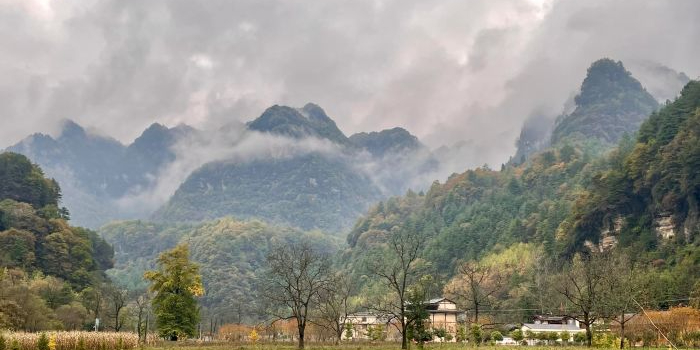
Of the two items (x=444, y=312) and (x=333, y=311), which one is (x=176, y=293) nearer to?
(x=333, y=311)

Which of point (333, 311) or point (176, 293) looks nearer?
point (176, 293)

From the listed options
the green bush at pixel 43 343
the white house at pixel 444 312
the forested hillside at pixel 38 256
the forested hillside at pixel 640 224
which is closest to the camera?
the green bush at pixel 43 343

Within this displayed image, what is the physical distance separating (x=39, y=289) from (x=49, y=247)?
90.9 ft

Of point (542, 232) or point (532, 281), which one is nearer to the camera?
point (532, 281)

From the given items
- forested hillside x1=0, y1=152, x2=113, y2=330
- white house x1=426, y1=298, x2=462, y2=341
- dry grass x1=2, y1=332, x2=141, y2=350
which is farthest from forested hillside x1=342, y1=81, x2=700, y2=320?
forested hillside x1=0, y1=152, x2=113, y2=330

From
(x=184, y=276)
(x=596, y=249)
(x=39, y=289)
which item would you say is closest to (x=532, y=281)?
(x=596, y=249)

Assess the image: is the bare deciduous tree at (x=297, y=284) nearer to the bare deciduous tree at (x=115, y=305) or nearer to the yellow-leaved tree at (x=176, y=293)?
the yellow-leaved tree at (x=176, y=293)

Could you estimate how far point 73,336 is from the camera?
59.7 meters

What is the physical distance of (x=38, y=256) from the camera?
12688cm

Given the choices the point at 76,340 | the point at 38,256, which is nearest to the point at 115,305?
the point at 38,256

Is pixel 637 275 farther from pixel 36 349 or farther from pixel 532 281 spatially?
pixel 36 349

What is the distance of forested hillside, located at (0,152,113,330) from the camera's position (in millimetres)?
84938

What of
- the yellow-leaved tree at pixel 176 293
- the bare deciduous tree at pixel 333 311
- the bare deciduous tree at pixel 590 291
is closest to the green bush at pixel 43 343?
the yellow-leaved tree at pixel 176 293

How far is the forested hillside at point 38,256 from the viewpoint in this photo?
84938 millimetres
